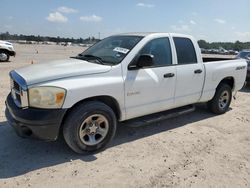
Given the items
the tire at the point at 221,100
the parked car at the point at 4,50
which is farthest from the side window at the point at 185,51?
the parked car at the point at 4,50

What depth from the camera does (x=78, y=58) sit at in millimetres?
4801

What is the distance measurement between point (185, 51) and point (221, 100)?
194 centimetres

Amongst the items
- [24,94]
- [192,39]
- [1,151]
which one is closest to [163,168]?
[24,94]

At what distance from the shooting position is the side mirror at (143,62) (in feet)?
13.9

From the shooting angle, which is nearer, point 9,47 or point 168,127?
point 168,127

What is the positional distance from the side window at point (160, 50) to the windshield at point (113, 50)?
229 mm

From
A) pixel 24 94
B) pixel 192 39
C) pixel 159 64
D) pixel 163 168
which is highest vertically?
pixel 192 39

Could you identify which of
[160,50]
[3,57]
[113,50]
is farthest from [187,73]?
[3,57]

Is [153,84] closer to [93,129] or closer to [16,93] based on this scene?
[93,129]

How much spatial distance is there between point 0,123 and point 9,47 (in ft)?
42.0

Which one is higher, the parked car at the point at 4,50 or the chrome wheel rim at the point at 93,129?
the parked car at the point at 4,50

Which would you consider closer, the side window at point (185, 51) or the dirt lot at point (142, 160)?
the dirt lot at point (142, 160)

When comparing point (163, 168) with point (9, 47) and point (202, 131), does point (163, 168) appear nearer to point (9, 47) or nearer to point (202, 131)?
point (202, 131)

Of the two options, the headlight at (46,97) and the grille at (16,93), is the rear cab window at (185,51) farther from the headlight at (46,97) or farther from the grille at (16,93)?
the grille at (16,93)
